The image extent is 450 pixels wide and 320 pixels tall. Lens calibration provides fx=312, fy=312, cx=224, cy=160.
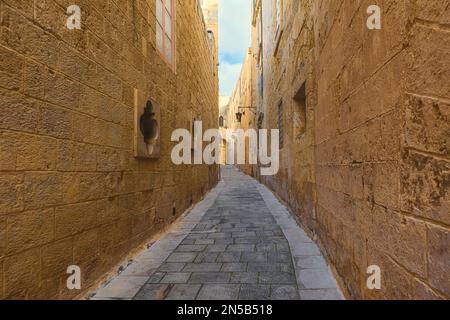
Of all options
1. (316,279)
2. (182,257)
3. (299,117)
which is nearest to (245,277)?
(316,279)

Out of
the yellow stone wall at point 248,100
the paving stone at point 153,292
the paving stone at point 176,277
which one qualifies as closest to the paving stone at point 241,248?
the paving stone at point 176,277

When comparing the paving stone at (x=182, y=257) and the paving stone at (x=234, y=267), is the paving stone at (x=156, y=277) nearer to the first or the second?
the paving stone at (x=182, y=257)

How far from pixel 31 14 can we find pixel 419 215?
2.51m

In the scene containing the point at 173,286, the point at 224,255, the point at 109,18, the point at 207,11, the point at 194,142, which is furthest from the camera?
the point at 207,11

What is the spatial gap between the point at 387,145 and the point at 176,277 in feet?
7.09

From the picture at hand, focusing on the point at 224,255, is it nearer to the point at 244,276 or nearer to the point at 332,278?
the point at 244,276

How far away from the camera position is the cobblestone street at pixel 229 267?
2.56 meters

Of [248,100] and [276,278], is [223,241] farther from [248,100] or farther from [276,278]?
[248,100]

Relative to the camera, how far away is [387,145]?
1.78 meters

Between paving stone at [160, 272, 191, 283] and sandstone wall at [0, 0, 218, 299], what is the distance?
1.91 ft

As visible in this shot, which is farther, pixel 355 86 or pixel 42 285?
pixel 355 86

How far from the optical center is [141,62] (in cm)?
400

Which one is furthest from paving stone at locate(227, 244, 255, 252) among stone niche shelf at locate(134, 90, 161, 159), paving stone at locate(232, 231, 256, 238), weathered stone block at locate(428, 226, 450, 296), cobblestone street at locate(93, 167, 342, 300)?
weathered stone block at locate(428, 226, 450, 296)

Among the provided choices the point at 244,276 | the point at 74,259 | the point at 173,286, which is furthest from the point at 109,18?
the point at 244,276
